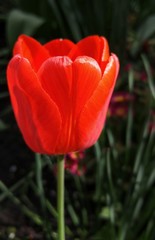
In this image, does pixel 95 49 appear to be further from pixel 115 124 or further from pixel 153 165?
pixel 115 124

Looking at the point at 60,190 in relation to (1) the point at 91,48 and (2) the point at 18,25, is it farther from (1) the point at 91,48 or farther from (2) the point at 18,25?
(2) the point at 18,25

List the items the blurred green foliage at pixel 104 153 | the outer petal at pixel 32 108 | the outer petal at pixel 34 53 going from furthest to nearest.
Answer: the blurred green foliage at pixel 104 153
the outer petal at pixel 34 53
the outer petal at pixel 32 108

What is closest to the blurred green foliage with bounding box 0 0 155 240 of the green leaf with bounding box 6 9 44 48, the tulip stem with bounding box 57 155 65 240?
the green leaf with bounding box 6 9 44 48

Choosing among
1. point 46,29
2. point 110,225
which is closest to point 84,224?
point 110,225

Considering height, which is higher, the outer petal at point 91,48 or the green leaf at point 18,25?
the outer petal at point 91,48

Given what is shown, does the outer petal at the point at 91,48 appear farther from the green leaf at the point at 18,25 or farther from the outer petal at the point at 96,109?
the green leaf at the point at 18,25

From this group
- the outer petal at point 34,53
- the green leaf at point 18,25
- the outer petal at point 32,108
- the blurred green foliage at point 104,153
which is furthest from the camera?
the green leaf at point 18,25

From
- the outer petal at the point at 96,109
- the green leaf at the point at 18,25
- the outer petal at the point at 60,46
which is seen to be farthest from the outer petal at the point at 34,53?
the green leaf at the point at 18,25
